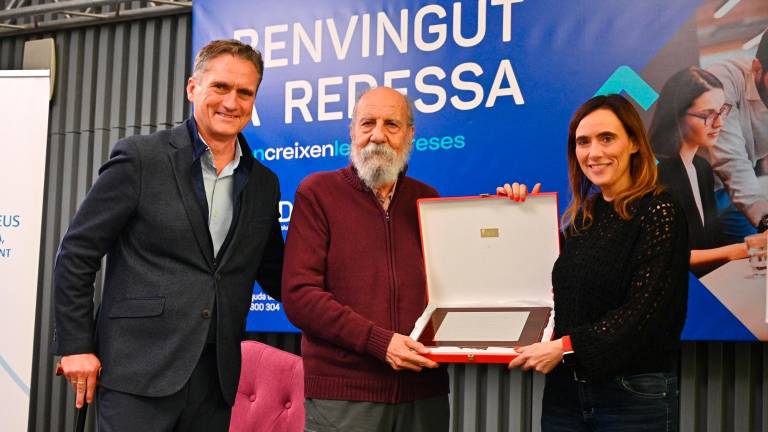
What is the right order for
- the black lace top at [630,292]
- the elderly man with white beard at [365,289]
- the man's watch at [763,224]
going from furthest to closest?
the man's watch at [763,224] → the elderly man with white beard at [365,289] → the black lace top at [630,292]

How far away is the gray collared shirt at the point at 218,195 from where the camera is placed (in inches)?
106

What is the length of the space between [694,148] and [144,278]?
2.50 metres

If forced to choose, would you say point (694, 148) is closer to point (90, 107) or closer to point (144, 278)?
point (144, 278)

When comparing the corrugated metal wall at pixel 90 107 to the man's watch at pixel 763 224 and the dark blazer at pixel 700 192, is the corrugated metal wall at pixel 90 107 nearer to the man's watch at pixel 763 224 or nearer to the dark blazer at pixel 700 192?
the dark blazer at pixel 700 192

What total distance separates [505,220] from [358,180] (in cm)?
49

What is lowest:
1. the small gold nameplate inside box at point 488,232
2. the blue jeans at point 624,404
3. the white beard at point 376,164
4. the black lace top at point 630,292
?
the blue jeans at point 624,404

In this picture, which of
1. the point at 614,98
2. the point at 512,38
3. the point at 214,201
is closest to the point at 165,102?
the point at 512,38

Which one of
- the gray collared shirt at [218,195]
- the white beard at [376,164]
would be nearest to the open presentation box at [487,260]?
the white beard at [376,164]

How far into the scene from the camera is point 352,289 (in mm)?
2680

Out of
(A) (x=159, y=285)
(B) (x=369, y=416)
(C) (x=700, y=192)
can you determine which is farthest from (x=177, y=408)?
(C) (x=700, y=192)

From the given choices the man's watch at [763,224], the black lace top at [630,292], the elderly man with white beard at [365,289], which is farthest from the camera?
the man's watch at [763,224]

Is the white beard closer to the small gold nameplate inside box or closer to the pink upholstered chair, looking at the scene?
the small gold nameplate inside box

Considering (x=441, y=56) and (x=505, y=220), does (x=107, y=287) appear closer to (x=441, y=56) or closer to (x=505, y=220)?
(x=505, y=220)

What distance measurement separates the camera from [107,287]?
8.52 ft
